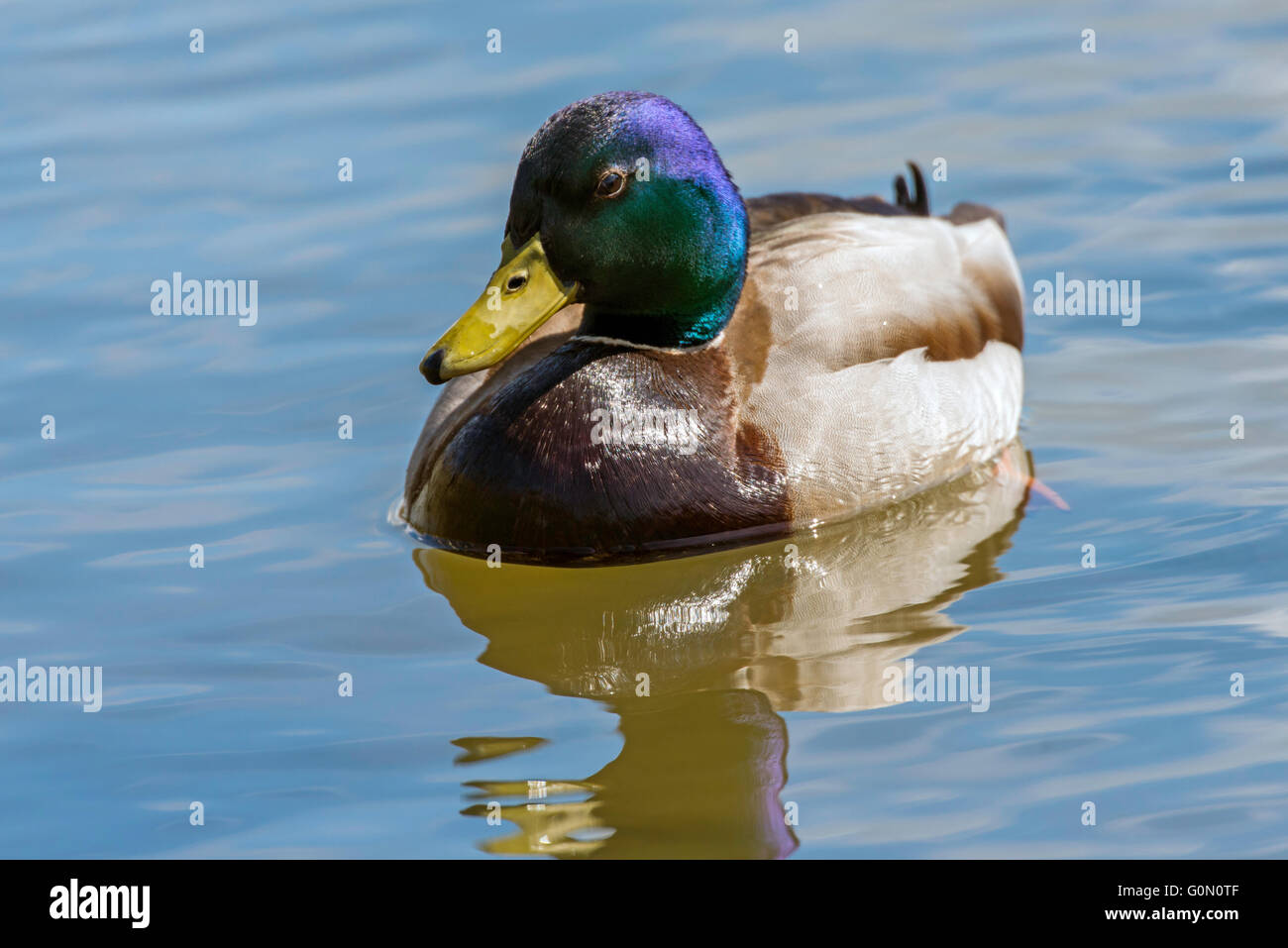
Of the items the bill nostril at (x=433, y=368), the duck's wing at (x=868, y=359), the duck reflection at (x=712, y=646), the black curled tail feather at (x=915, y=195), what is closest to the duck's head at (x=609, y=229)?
the bill nostril at (x=433, y=368)

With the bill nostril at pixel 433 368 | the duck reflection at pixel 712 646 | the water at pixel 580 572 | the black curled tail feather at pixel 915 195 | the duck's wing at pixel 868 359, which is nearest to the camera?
the duck reflection at pixel 712 646

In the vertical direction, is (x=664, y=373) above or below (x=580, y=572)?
above

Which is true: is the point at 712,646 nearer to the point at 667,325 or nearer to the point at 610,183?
the point at 667,325

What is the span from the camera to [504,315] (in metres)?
7.21

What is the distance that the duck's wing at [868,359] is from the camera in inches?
299

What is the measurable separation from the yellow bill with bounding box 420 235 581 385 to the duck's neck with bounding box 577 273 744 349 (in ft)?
1.08

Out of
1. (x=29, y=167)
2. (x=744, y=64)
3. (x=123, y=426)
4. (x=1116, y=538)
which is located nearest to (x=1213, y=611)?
(x=1116, y=538)

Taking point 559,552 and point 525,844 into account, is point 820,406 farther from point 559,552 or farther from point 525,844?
point 525,844

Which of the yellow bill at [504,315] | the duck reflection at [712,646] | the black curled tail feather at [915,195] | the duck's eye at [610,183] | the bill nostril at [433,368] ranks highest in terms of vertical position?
the black curled tail feather at [915,195]

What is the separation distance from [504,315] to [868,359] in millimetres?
1503

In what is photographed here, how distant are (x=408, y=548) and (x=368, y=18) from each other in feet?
18.4

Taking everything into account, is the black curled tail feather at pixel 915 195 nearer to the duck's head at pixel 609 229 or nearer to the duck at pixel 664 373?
the duck at pixel 664 373

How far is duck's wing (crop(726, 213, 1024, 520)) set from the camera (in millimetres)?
7582

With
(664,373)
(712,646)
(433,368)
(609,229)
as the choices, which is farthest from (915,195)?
(712,646)
